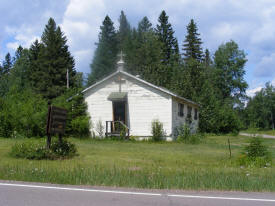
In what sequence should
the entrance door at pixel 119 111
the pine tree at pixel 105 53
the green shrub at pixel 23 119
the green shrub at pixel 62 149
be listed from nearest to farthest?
the green shrub at pixel 62 149
the green shrub at pixel 23 119
the entrance door at pixel 119 111
the pine tree at pixel 105 53

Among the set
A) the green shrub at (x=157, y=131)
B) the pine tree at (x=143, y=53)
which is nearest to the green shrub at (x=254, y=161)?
the green shrub at (x=157, y=131)

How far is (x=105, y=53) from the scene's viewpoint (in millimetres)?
56125

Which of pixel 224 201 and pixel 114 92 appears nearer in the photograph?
pixel 224 201

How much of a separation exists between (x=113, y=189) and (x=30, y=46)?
57459 mm

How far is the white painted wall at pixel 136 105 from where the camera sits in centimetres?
2239

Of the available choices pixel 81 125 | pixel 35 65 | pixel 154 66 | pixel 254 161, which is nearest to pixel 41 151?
pixel 254 161

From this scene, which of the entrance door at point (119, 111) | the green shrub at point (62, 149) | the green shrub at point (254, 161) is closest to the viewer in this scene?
the green shrub at point (254, 161)

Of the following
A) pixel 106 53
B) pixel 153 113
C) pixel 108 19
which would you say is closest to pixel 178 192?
pixel 153 113

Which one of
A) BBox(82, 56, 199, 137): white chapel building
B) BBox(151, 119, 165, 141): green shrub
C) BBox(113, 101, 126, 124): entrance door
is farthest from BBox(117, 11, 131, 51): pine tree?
BBox(151, 119, 165, 141): green shrub

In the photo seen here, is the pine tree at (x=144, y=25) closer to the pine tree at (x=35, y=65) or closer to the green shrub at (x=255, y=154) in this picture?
the pine tree at (x=35, y=65)

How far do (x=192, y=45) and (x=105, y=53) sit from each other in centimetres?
1704

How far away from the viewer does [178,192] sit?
6.89m

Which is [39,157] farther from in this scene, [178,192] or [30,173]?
[178,192]

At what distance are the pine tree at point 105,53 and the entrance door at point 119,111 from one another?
3007cm
